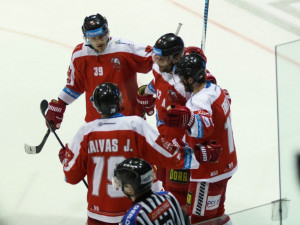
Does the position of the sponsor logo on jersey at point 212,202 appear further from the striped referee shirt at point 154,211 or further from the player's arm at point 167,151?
the striped referee shirt at point 154,211

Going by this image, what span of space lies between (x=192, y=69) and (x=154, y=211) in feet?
3.26

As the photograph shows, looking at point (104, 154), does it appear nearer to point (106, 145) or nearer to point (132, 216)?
point (106, 145)

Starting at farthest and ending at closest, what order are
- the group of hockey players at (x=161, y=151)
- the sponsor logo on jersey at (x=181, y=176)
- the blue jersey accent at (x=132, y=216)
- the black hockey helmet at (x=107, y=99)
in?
the sponsor logo on jersey at (x=181, y=176) < the black hockey helmet at (x=107, y=99) < the group of hockey players at (x=161, y=151) < the blue jersey accent at (x=132, y=216)

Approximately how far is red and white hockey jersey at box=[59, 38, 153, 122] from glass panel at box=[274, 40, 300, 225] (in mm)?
1309

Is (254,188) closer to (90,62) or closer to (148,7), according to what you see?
Answer: (90,62)

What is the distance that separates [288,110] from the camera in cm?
286

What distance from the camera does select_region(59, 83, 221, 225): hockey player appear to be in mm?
2732

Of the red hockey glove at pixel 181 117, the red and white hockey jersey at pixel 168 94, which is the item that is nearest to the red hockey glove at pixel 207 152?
the red hockey glove at pixel 181 117

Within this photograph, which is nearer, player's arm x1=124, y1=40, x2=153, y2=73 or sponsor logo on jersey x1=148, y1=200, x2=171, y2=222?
sponsor logo on jersey x1=148, y1=200, x2=171, y2=222

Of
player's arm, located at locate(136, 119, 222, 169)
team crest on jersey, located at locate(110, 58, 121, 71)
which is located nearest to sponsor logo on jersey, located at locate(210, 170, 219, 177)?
player's arm, located at locate(136, 119, 222, 169)

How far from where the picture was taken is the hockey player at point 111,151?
8.96ft

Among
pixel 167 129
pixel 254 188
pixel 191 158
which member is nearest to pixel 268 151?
pixel 254 188

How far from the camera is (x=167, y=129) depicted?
143 inches

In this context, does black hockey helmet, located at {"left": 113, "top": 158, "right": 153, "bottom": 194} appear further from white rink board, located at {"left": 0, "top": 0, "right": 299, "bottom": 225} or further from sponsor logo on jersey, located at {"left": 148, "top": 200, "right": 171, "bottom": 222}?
white rink board, located at {"left": 0, "top": 0, "right": 299, "bottom": 225}
